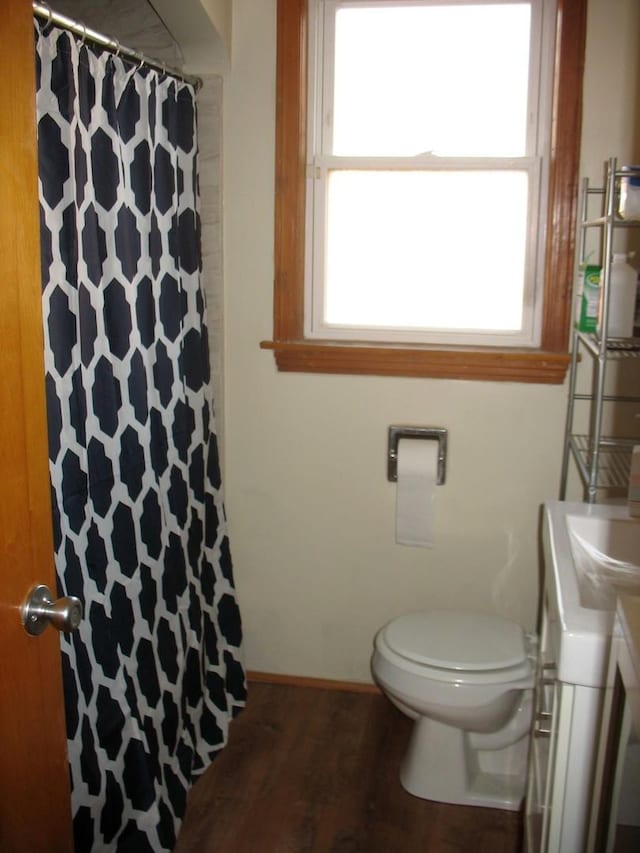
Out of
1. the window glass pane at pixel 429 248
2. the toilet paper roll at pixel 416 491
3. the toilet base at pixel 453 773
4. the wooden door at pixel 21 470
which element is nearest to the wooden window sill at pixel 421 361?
the window glass pane at pixel 429 248

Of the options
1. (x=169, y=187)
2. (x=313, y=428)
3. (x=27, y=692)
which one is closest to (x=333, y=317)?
(x=313, y=428)

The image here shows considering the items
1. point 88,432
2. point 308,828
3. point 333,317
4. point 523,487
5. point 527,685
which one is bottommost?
point 308,828

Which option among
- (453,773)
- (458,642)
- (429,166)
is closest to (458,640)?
(458,642)

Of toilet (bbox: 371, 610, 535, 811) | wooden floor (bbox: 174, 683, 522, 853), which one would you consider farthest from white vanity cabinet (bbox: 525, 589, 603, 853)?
wooden floor (bbox: 174, 683, 522, 853)

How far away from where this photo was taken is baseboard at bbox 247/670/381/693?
282 cm

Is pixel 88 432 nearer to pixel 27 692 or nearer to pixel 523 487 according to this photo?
pixel 27 692

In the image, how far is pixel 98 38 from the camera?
1.86m

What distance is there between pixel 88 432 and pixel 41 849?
89 centimetres

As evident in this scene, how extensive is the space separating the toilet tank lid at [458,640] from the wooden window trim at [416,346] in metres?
0.71

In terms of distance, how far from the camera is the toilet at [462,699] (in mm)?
2166

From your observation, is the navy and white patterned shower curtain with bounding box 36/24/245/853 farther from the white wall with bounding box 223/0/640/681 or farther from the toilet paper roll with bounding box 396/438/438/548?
the toilet paper roll with bounding box 396/438/438/548

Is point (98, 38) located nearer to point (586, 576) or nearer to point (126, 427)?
point (126, 427)

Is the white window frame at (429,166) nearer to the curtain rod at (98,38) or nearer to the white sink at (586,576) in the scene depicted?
the curtain rod at (98,38)

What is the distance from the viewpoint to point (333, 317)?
268cm
